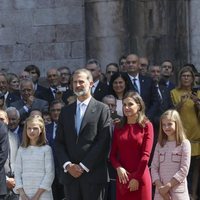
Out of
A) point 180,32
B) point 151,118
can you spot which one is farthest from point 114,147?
point 180,32

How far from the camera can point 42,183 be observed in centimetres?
934

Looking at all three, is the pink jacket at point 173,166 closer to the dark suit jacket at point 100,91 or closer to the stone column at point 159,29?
the dark suit jacket at point 100,91

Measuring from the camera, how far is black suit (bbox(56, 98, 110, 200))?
8.96 meters

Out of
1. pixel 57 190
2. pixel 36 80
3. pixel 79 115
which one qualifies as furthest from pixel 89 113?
pixel 36 80

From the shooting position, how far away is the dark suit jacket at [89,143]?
29.4 feet

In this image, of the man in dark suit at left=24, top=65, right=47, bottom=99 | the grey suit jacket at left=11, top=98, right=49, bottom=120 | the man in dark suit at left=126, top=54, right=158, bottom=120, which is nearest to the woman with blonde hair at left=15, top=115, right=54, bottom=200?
the grey suit jacket at left=11, top=98, right=49, bottom=120

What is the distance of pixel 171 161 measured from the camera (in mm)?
9109

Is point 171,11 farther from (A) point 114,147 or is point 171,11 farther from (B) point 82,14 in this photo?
(A) point 114,147

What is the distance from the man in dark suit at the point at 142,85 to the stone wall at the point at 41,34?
2758mm

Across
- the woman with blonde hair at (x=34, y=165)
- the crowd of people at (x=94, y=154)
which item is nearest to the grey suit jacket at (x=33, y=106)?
the crowd of people at (x=94, y=154)

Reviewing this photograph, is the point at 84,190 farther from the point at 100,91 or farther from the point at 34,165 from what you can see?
the point at 100,91

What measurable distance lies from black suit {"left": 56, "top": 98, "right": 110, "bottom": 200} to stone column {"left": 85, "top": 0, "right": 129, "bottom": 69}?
15.0ft

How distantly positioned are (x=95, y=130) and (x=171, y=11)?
4.83 metres

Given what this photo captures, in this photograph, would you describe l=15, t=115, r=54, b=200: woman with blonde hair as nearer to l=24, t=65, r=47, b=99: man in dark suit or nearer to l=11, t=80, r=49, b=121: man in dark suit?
l=11, t=80, r=49, b=121: man in dark suit
